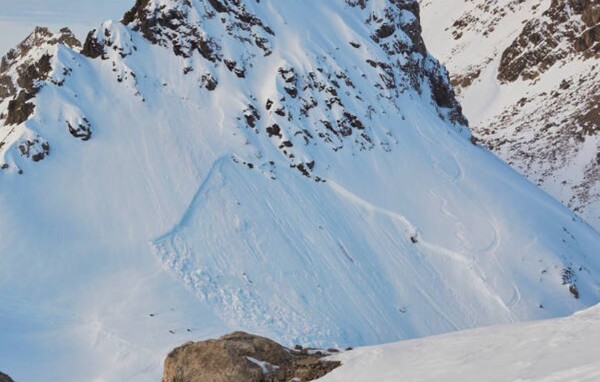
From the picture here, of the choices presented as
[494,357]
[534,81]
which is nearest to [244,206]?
[494,357]

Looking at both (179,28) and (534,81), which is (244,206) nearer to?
(179,28)

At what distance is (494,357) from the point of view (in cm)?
995

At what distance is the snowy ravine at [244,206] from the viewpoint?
2217 centimetres

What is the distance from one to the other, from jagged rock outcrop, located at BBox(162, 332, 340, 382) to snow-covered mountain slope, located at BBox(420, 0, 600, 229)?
1484 inches

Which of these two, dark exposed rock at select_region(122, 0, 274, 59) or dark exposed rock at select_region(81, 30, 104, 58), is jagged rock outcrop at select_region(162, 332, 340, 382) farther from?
dark exposed rock at select_region(81, 30, 104, 58)

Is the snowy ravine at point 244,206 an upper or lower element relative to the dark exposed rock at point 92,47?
lower

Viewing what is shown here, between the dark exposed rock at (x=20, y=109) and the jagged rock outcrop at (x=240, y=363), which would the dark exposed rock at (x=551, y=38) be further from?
the jagged rock outcrop at (x=240, y=363)

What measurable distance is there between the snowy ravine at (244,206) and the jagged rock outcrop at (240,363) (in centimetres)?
759

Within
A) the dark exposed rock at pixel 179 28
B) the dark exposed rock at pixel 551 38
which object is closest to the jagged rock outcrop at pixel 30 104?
the dark exposed rock at pixel 179 28

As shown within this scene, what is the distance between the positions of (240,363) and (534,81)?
67.3 metres

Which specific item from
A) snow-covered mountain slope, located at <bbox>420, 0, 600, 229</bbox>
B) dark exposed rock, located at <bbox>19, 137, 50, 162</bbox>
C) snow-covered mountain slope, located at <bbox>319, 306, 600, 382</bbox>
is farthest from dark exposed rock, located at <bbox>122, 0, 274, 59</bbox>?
snow-covered mountain slope, located at <bbox>420, 0, 600, 229</bbox>

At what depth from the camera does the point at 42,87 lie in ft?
92.7

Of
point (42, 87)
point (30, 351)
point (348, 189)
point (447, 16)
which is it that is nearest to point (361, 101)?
point (348, 189)

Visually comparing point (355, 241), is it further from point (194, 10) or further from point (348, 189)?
point (194, 10)
